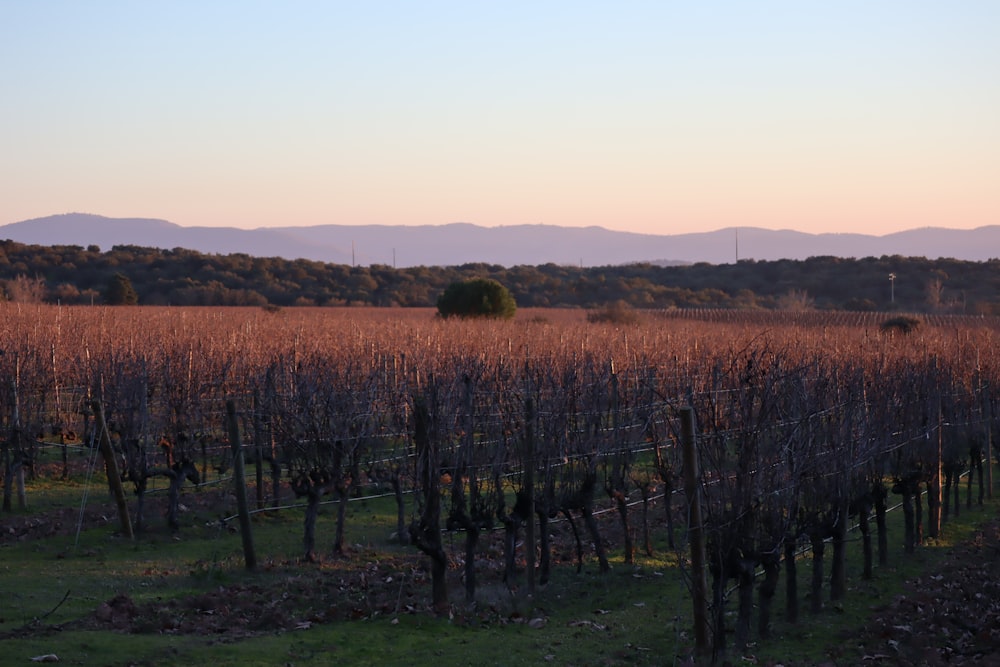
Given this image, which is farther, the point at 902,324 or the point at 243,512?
the point at 902,324

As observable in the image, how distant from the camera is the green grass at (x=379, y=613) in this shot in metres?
9.54

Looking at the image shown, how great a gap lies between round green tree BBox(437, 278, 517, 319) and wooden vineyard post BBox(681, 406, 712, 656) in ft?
113

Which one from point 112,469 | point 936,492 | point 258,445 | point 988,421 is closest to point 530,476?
point 258,445

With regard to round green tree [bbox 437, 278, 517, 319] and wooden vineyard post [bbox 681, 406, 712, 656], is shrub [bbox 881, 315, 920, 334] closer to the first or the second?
round green tree [bbox 437, 278, 517, 319]

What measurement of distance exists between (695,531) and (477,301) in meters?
35.1

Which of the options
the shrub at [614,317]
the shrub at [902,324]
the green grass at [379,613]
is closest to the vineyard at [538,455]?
the green grass at [379,613]

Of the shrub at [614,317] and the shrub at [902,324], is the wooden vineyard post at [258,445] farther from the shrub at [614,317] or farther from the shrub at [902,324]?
the shrub at [614,317]

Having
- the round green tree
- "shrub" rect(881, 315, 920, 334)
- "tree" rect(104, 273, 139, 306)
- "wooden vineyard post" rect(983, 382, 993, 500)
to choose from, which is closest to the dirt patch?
"wooden vineyard post" rect(983, 382, 993, 500)

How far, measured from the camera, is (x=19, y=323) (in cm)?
2739

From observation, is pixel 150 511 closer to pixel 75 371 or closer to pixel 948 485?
pixel 75 371

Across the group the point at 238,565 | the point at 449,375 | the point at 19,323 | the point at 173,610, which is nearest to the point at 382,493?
the point at 449,375

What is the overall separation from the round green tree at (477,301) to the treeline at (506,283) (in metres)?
24.6

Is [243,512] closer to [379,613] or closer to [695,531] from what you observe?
[379,613]

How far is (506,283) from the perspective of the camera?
8706cm
